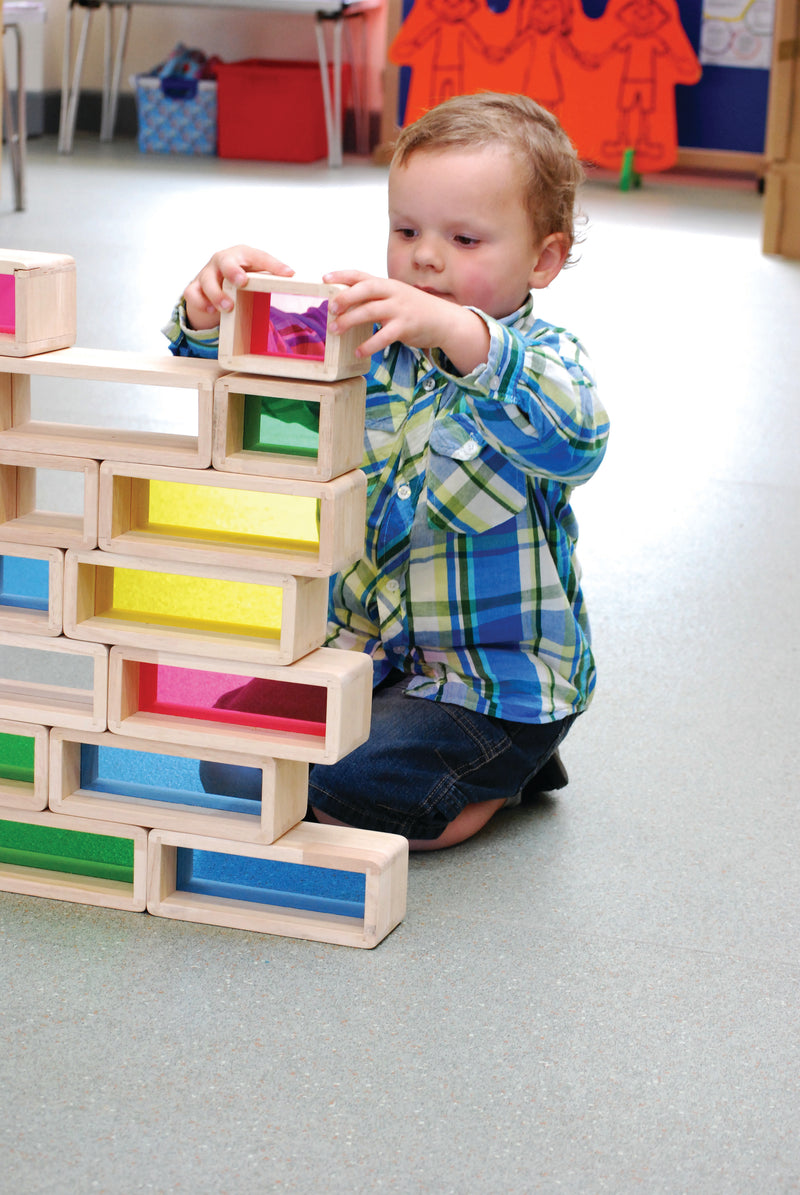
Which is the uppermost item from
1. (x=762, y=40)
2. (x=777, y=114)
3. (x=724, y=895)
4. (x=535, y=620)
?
(x=762, y=40)

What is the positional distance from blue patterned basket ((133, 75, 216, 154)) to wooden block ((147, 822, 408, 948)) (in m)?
4.68

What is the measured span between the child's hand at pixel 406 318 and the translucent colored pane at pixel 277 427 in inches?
2.2

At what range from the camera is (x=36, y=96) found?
17.6ft

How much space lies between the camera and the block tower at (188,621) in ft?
2.65

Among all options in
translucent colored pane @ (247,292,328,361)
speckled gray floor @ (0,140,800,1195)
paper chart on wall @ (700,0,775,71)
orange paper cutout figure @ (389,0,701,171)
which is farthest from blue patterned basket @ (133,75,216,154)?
translucent colored pane @ (247,292,328,361)

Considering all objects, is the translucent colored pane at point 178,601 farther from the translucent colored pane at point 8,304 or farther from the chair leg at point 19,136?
the chair leg at point 19,136

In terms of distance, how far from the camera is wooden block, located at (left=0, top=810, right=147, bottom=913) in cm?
89

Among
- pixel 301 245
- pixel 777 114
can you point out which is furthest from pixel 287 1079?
pixel 777 114

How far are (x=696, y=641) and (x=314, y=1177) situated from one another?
33.9 inches

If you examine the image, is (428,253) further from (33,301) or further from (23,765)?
(23,765)

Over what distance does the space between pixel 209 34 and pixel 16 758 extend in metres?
5.10

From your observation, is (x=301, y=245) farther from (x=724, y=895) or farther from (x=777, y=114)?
(x=724, y=895)

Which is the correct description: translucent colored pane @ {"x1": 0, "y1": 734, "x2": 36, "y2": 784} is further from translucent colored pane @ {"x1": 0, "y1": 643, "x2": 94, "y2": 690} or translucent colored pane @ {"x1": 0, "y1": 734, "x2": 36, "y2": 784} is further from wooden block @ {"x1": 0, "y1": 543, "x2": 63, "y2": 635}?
translucent colored pane @ {"x1": 0, "y1": 643, "x2": 94, "y2": 690}

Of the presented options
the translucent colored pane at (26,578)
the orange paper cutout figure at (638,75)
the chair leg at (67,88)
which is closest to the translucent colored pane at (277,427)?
the translucent colored pane at (26,578)
